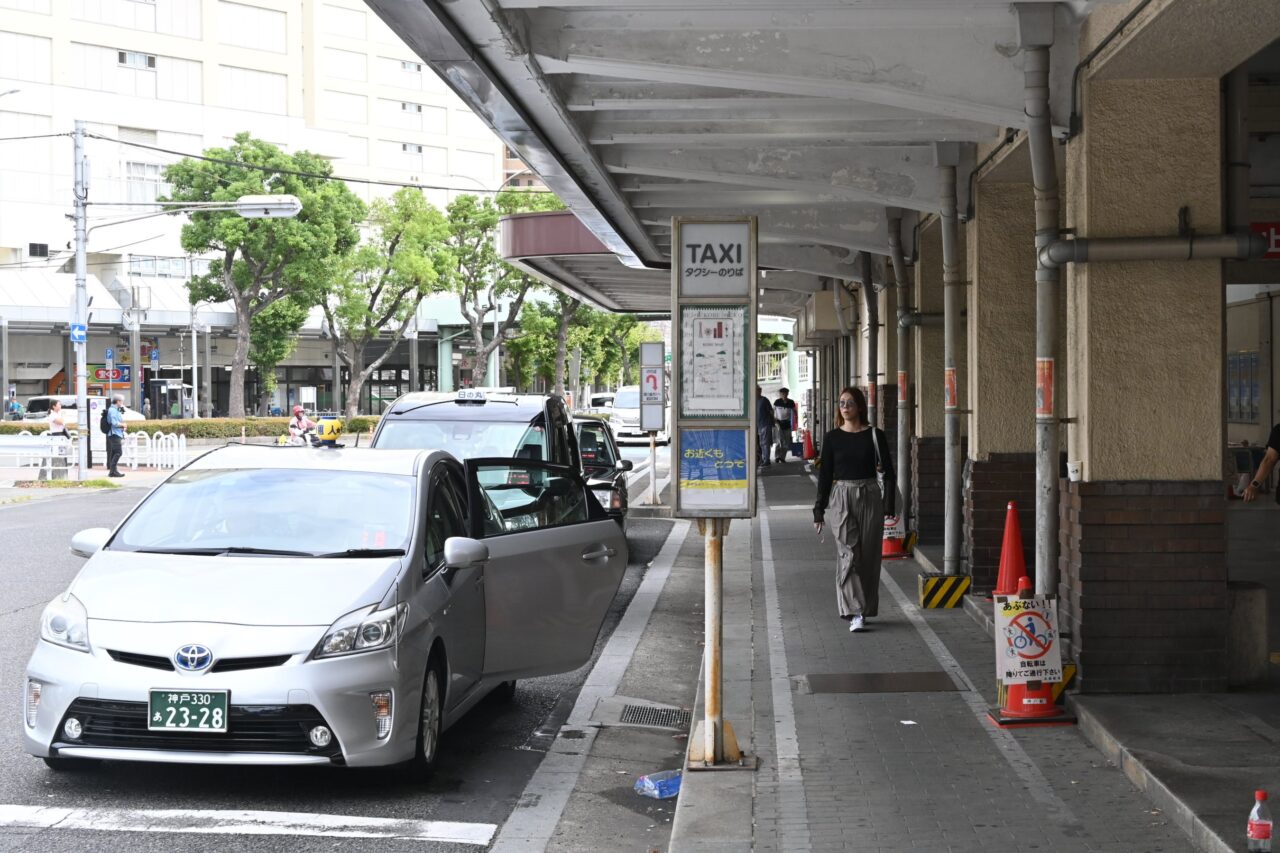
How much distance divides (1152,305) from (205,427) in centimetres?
4449

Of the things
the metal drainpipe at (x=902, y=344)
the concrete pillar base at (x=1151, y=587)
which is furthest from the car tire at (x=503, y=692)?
the metal drainpipe at (x=902, y=344)

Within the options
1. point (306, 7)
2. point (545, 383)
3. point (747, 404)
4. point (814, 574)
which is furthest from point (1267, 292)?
point (545, 383)

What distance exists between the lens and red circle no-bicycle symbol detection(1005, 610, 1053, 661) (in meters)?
7.53

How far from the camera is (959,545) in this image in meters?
12.5

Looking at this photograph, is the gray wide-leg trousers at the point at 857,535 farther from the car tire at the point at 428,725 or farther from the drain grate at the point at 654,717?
the car tire at the point at 428,725

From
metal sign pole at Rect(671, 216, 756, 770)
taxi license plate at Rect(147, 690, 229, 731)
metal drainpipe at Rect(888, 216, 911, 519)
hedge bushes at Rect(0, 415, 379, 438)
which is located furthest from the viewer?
hedge bushes at Rect(0, 415, 379, 438)

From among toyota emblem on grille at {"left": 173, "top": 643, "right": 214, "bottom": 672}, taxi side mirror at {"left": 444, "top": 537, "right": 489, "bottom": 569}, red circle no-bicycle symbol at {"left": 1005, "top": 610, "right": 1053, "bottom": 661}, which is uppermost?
taxi side mirror at {"left": 444, "top": 537, "right": 489, "bottom": 569}

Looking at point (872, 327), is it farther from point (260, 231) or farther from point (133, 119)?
point (133, 119)

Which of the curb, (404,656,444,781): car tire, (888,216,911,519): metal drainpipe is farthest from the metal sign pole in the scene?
(888,216,911,519): metal drainpipe

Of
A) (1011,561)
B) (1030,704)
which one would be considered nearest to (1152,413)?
(1011,561)

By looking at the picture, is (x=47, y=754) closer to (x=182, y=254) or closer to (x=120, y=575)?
(x=120, y=575)

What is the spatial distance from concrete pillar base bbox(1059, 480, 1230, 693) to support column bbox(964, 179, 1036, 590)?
3.71 m

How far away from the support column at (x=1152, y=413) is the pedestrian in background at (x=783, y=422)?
1107 inches

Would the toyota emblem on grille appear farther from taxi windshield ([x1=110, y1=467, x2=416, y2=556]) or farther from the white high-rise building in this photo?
Answer: the white high-rise building
